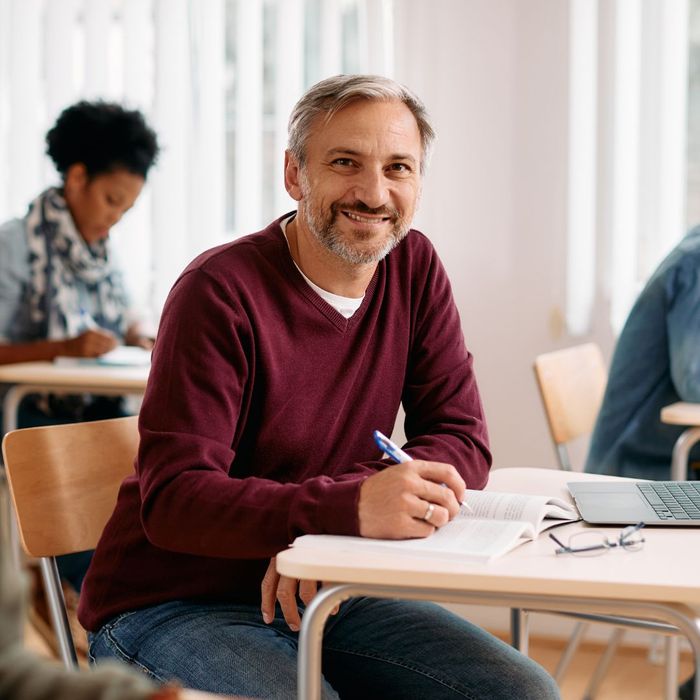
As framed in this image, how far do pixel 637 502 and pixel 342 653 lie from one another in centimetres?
44

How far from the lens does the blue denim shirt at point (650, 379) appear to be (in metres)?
2.42

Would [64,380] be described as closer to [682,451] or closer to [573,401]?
[573,401]

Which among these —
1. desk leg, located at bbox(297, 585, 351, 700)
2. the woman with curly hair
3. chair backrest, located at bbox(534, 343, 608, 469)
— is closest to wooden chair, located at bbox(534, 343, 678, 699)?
chair backrest, located at bbox(534, 343, 608, 469)

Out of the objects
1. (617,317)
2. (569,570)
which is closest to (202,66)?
(617,317)

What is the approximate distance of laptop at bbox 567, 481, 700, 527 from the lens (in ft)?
4.53

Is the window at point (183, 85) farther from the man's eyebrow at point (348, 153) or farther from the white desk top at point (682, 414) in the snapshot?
the man's eyebrow at point (348, 153)

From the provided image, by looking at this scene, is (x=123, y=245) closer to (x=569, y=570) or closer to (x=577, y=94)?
(x=577, y=94)

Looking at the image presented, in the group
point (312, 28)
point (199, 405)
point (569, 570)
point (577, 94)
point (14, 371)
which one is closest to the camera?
point (569, 570)

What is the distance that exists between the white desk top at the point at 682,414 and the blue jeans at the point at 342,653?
979 millimetres

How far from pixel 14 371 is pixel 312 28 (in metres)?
1.44

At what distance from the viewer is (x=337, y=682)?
4.95ft

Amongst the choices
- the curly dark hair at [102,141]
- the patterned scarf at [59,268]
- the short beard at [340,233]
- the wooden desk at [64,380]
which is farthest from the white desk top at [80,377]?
the short beard at [340,233]

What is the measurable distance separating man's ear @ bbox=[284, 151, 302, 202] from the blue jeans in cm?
61

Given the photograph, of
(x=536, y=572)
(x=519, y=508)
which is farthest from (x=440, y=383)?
(x=536, y=572)
